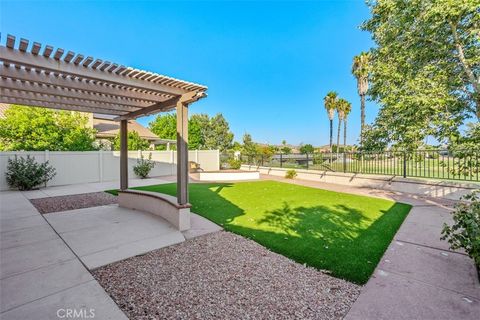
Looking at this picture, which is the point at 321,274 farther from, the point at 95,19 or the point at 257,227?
the point at 95,19

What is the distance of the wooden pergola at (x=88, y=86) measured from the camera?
302cm

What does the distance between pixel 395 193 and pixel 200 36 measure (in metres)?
14.3

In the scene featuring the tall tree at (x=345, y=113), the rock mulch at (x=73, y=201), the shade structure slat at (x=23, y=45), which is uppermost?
the tall tree at (x=345, y=113)

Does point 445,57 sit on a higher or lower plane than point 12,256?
higher

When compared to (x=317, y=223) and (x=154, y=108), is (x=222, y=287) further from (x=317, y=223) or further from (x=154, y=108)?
(x=154, y=108)

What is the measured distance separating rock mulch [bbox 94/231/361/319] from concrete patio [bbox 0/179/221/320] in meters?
0.25

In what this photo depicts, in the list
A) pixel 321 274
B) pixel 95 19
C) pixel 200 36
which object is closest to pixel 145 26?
pixel 95 19

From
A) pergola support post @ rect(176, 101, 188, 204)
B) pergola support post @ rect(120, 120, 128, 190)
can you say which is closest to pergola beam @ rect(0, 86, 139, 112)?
pergola support post @ rect(120, 120, 128, 190)

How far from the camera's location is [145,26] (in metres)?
11.8

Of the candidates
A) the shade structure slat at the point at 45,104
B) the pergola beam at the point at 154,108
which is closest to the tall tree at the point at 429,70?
the pergola beam at the point at 154,108

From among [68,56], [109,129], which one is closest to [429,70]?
[68,56]

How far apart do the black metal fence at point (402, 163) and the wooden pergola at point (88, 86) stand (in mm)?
7516

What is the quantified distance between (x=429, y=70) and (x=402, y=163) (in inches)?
146

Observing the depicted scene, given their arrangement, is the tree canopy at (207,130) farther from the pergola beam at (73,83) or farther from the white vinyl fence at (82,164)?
the pergola beam at (73,83)
